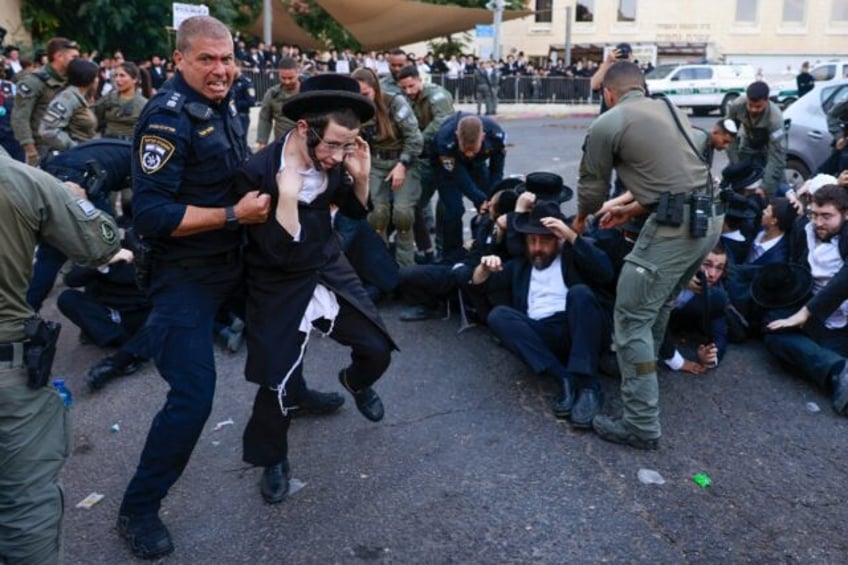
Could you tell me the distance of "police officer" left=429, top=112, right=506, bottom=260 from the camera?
6145 mm

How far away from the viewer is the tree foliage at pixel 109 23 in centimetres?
2025

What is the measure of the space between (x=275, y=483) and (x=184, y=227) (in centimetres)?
124

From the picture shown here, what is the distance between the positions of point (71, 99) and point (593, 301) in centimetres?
486

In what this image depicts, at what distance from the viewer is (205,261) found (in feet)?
10.2

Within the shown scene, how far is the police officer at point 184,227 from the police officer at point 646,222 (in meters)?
1.79

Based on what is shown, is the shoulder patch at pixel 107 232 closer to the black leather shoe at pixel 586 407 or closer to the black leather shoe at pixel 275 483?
the black leather shoe at pixel 275 483

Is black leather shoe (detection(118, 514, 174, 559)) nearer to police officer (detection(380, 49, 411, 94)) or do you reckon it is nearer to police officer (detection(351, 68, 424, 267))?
police officer (detection(351, 68, 424, 267))

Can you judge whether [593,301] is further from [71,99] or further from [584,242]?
[71,99]

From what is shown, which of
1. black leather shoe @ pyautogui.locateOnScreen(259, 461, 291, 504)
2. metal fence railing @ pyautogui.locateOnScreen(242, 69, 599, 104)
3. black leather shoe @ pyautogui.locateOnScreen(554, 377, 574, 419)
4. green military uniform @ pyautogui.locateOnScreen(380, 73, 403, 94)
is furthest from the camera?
metal fence railing @ pyautogui.locateOnScreen(242, 69, 599, 104)

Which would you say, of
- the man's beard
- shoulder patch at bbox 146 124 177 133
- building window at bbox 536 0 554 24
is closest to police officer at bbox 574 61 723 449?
the man's beard

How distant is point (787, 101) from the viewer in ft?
82.9

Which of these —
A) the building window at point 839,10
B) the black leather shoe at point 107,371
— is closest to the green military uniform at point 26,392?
the black leather shoe at point 107,371

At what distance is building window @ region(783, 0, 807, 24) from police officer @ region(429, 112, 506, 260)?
41850mm

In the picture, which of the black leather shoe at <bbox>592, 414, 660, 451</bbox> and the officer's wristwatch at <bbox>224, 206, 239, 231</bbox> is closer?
the officer's wristwatch at <bbox>224, 206, 239, 231</bbox>
